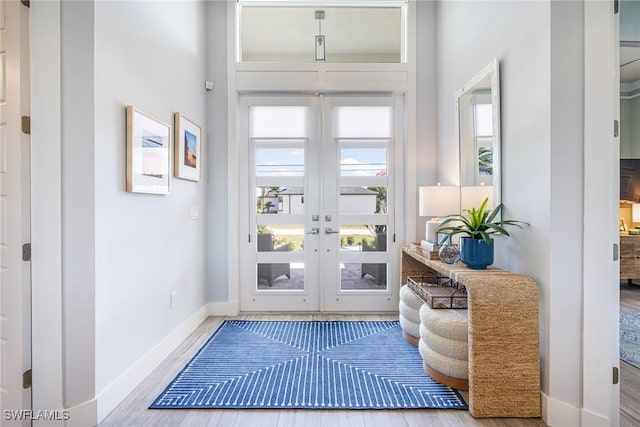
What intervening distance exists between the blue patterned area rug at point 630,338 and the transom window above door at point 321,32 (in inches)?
127

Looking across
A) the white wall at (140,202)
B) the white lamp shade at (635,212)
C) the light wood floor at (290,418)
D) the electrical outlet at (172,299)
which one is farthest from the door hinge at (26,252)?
the white lamp shade at (635,212)

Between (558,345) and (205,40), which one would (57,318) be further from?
(205,40)

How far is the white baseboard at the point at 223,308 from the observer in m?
3.41

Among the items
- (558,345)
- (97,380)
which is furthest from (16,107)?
(558,345)

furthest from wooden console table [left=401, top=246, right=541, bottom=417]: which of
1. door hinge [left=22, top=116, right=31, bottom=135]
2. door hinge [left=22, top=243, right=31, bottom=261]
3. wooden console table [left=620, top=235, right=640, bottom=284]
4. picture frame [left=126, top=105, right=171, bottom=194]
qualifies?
wooden console table [left=620, top=235, right=640, bottom=284]

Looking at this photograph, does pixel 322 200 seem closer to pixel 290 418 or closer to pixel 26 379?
pixel 290 418

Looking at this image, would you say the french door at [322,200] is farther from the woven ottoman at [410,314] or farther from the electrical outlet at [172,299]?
the electrical outlet at [172,299]

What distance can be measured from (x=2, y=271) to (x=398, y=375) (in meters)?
2.32

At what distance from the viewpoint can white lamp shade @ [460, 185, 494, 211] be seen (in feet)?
7.68

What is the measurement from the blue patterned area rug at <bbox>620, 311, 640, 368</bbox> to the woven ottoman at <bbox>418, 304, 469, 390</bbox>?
4.63 ft

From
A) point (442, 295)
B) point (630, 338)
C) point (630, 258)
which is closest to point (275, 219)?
point (442, 295)

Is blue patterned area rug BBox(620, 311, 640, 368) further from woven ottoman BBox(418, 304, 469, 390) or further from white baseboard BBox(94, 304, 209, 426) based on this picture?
white baseboard BBox(94, 304, 209, 426)

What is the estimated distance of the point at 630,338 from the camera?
2.68 meters

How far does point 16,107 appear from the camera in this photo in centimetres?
155
